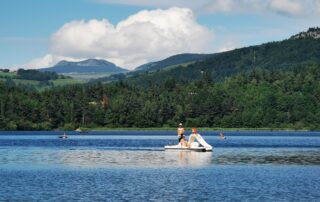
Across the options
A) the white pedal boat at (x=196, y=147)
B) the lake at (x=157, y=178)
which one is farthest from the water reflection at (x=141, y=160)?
the white pedal boat at (x=196, y=147)

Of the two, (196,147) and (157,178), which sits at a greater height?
(196,147)

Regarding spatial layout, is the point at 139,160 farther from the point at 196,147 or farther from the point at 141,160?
the point at 196,147

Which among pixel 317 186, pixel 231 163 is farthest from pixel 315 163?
pixel 317 186

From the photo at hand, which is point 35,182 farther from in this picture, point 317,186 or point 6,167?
point 317,186

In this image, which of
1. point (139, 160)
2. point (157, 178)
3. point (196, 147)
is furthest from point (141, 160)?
point (196, 147)

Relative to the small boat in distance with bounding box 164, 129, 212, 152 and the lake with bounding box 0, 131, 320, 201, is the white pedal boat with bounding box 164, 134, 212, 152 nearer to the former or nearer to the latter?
the small boat in distance with bounding box 164, 129, 212, 152

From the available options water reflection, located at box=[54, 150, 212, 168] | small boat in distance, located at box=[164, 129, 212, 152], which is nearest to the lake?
water reflection, located at box=[54, 150, 212, 168]

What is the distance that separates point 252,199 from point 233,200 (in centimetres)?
158

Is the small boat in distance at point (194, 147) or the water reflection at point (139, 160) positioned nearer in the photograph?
the water reflection at point (139, 160)

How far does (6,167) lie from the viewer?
268ft

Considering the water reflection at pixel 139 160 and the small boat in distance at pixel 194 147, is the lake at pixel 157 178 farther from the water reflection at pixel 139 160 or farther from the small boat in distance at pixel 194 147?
the small boat in distance at pixel 194 147

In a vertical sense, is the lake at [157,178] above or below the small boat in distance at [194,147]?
below

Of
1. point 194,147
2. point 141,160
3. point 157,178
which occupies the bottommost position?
point 157,178

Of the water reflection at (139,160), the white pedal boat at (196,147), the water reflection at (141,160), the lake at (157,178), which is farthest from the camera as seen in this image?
the white pedal boat at (196,147)
